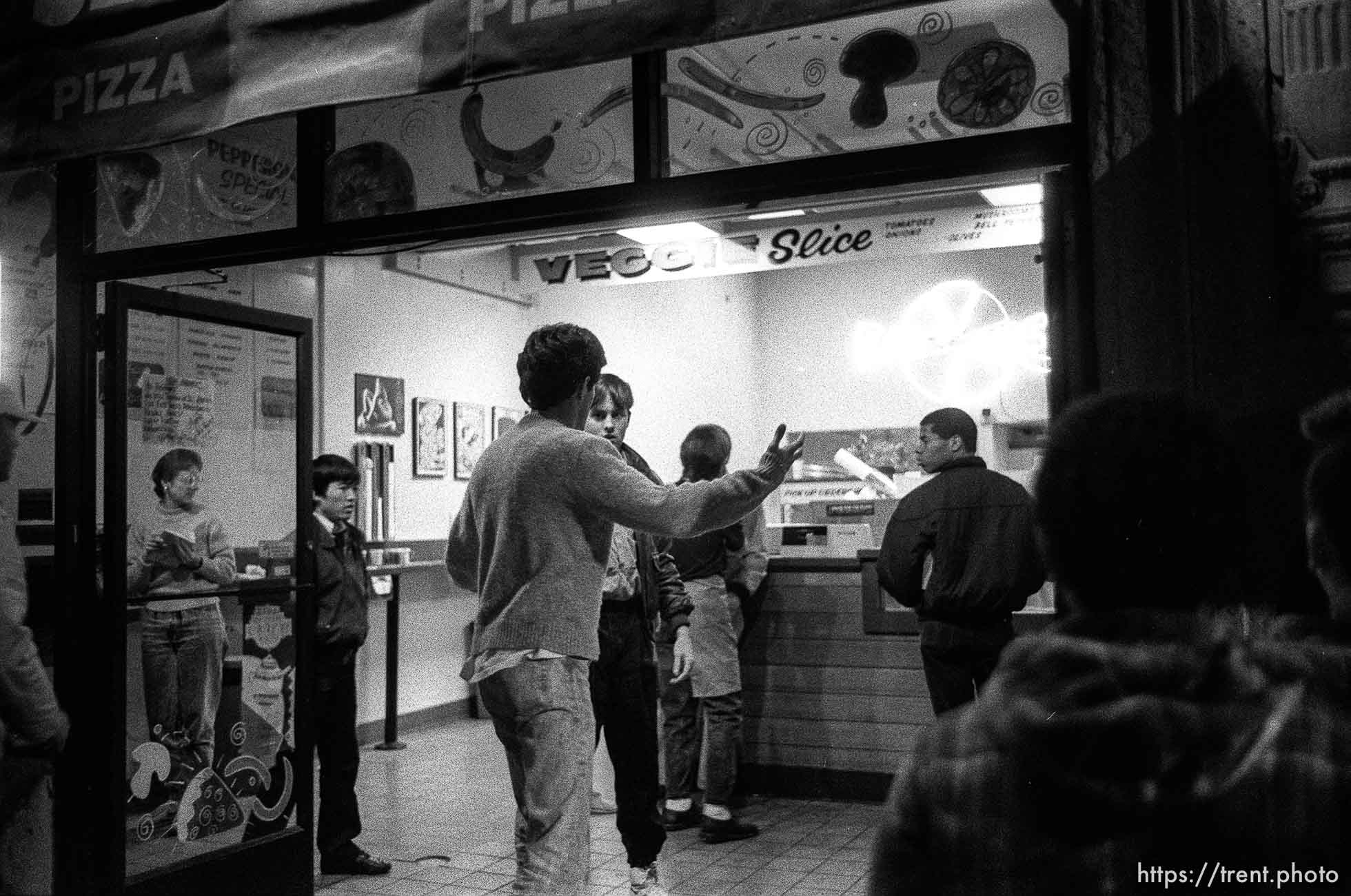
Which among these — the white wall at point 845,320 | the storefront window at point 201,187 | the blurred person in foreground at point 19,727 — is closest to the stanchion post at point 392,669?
the storefront window at point 201,187

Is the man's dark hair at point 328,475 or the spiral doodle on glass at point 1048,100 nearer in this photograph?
the spiral doodle on glass at point 1048,100

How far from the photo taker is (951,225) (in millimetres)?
7176

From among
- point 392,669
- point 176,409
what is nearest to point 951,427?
point 176,409

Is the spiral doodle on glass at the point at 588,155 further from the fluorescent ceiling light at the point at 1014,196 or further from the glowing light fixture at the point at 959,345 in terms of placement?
the glowing light fixture at the point at 959,345

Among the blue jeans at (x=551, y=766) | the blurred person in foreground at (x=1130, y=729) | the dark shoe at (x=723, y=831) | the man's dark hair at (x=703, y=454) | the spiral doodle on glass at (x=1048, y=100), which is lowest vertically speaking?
the dark shoe at (x=723, y=831)

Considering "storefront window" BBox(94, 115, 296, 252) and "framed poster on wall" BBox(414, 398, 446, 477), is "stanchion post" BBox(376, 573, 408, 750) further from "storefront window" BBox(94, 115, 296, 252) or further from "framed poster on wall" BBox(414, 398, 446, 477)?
"storefront window" BBox(94, 115, 296, 252)

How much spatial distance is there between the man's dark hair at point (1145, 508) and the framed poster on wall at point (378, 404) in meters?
7.55

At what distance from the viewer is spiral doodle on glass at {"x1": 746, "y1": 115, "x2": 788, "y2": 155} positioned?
3.25 m

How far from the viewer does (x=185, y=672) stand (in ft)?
14.5

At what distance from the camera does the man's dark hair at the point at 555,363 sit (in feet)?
10.7

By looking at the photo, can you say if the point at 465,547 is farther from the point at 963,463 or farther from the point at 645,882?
the point at 963,463

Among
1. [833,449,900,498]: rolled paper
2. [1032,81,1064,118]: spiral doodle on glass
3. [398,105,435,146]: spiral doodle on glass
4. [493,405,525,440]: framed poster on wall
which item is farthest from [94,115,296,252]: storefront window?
[833,449,900,498]: rolled paper

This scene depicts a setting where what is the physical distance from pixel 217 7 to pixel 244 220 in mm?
650

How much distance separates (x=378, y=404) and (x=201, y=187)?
442cm
